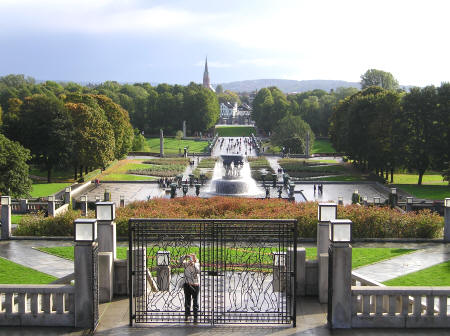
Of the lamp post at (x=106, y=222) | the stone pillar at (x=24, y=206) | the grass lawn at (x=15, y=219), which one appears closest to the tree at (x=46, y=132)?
the stone pillar at (x=24, y=206)

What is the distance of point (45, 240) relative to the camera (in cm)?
2545

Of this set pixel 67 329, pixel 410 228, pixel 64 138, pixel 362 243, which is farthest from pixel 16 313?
→ pixel 64 138

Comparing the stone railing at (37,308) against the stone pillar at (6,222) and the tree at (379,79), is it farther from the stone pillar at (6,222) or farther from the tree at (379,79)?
the tree at (379,79)

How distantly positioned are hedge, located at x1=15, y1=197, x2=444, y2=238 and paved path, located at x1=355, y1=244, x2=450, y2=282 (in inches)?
113

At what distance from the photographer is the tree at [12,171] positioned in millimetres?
40969

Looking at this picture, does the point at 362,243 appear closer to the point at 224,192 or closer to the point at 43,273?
the point at 43,273

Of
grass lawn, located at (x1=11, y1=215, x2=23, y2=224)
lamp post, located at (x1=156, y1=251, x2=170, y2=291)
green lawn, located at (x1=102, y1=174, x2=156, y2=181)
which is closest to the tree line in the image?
green lawn, located at (x1=102, y1=174, x2=156, y2=181)

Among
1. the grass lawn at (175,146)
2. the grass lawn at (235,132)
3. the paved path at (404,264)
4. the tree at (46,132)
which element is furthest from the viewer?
the grass lawn at (235,132)

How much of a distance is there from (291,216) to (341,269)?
1462 centimetres

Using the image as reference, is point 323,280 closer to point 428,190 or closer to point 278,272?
point 278,272

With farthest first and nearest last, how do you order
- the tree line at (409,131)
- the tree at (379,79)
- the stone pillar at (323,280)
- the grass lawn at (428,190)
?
1. the tree at (379,79)
2. the tree line at (409,131)
3. the grass lawn at (428,190)
4. the stone pillar at (323,280)

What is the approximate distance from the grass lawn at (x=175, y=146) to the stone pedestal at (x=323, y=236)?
7928cm

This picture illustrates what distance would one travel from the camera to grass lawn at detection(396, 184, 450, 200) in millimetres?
48625

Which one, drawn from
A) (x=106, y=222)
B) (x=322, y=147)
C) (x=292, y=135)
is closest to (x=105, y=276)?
(x=106, y=222)
